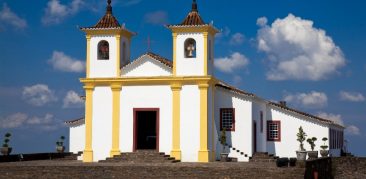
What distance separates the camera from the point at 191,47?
41781mm

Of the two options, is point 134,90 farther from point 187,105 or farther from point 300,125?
point 300,125

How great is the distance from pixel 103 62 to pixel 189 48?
558 cm

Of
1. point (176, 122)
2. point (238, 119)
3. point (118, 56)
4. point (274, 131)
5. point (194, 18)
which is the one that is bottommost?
point (274, 131)

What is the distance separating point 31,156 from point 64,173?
1102cm

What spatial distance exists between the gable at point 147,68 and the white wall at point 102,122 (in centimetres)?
184

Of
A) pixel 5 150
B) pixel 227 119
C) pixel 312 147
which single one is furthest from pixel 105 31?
pixel 312 147

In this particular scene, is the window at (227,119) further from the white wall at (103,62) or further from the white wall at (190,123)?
the white wall at (103,62)

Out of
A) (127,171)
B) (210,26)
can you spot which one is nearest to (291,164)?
(127,171)

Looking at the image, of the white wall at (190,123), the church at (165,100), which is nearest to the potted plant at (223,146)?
the church at (165,100)

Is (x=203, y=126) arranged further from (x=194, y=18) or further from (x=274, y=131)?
(x=274, y=131)

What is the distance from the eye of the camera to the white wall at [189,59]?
136 feet

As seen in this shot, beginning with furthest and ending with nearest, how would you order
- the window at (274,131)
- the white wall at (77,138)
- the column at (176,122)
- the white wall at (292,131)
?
the white wall at (77,138) → the window at (274,131) → the white wall at (292,131) → the column at (176,122)

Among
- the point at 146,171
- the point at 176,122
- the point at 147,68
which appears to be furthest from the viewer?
the point at 147,68

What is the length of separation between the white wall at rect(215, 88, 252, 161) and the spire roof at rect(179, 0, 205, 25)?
476 centimetres
